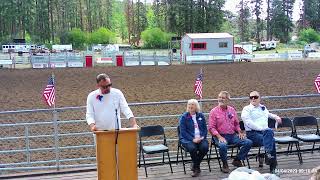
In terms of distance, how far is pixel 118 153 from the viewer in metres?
4.50

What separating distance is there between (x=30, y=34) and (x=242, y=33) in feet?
127

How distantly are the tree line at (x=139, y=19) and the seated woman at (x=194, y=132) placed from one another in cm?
5737

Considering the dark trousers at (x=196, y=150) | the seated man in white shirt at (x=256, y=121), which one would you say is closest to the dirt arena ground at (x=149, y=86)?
the seated man in white shirt at (x=256, y=121)

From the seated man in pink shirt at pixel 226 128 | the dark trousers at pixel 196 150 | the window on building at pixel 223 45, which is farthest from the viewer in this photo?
the window on building at pixel 223 45

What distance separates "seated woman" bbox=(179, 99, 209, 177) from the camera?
596cm

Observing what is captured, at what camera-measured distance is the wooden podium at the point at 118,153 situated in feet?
14.6

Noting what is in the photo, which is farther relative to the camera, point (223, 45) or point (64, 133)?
point (223, 45)

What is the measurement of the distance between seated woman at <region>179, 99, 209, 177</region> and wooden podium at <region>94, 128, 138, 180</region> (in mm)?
1571

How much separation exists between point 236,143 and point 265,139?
0.43 metres

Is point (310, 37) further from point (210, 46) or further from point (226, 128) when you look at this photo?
point (226, 128)

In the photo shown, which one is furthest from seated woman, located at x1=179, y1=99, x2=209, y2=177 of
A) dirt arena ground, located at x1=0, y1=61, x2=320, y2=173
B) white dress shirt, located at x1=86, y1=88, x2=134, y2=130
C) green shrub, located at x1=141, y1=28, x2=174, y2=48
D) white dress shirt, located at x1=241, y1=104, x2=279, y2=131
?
green shrub, located at x1=141, y1=28, x2=174, y2=48

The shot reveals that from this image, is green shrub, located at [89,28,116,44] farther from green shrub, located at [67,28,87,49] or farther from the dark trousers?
the dark trousers

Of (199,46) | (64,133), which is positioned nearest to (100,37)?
(199,46)

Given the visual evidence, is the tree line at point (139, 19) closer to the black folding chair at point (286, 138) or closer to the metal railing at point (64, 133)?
the metal railing at point (64, 133)
